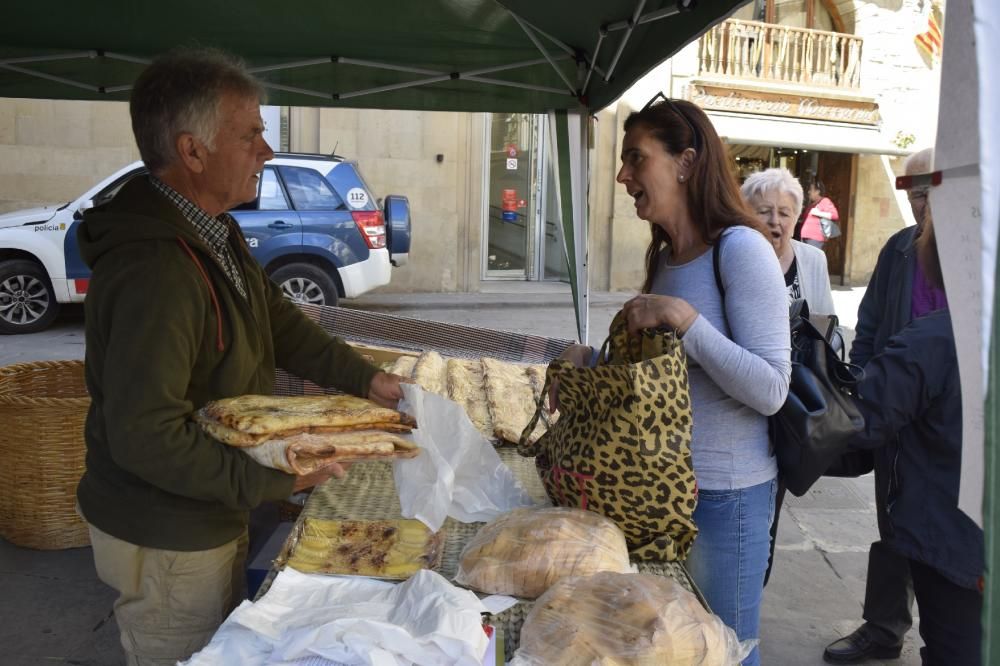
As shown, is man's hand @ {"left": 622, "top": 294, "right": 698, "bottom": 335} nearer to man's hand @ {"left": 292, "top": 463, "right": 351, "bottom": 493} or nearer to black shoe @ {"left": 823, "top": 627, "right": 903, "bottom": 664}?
man's hand @ {"left": 292, "top": 463, "right": 351, "bottom": 493}

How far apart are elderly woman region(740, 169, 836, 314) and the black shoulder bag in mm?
1590

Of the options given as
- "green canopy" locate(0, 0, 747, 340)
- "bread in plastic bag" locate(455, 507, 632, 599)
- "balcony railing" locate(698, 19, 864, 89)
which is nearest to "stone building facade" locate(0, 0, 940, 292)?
"balcony railing" locate(698, 19, 864, 89)

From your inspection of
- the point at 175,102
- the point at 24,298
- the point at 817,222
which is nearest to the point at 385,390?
the point at 175,102

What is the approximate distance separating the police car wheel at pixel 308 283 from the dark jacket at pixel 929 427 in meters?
8.11

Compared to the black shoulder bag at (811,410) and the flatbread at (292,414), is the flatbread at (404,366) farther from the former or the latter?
the black shoulder bag at (811,410)

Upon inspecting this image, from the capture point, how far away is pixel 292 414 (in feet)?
5.72

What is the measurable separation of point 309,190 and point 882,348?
7717 millimetres

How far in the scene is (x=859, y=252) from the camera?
1673cm

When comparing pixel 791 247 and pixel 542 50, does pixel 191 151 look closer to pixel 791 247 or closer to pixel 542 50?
pixel 542 50

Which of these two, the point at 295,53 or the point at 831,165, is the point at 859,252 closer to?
the point at 831,165

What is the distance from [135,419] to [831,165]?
723 inches

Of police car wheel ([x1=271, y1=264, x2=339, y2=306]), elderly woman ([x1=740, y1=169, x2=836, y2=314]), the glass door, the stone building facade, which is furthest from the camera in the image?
the glass door

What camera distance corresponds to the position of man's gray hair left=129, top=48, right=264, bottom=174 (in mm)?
1795

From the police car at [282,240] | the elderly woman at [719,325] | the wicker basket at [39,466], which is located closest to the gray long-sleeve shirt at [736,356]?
the elderly woman at [719,325]
